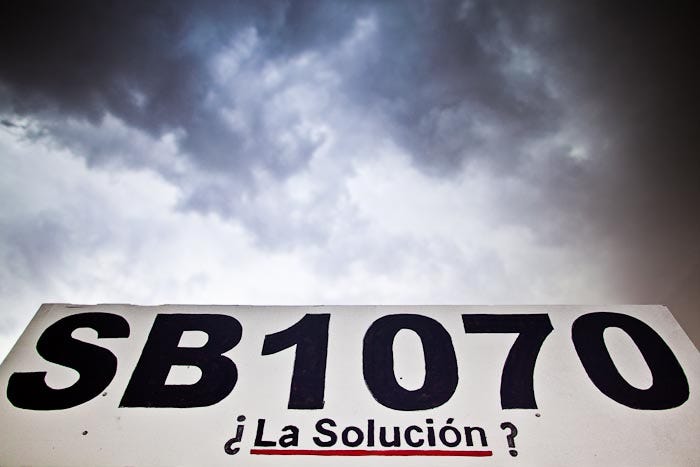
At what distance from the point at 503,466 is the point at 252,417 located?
1685 mm

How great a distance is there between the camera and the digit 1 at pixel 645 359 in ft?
10.2

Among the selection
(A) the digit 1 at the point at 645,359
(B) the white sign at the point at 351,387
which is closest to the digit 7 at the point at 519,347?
(B) the white sign at the point at 351,387

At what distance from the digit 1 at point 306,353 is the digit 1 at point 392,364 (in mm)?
343

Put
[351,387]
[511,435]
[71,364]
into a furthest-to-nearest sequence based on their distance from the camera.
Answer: [71,364] < [351,387] < [511,435]

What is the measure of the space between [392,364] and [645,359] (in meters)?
1.96

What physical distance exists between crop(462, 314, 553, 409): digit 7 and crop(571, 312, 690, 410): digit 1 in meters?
0.29

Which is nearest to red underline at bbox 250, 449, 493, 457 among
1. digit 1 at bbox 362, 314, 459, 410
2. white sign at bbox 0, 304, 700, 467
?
white sign at bbox 0, 304, 700, 467

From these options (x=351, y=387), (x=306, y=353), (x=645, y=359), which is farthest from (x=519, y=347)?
(x=306, y=353)

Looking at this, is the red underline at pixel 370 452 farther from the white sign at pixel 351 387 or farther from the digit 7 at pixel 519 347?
the digit 7 at pixel 519 347

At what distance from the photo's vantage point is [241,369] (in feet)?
10.8

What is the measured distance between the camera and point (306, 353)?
340 centimetres

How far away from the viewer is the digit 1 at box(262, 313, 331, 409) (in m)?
3.10

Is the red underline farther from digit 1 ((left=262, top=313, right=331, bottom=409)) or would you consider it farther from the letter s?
the letter s

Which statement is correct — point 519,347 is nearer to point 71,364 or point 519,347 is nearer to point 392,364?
point 392,364
